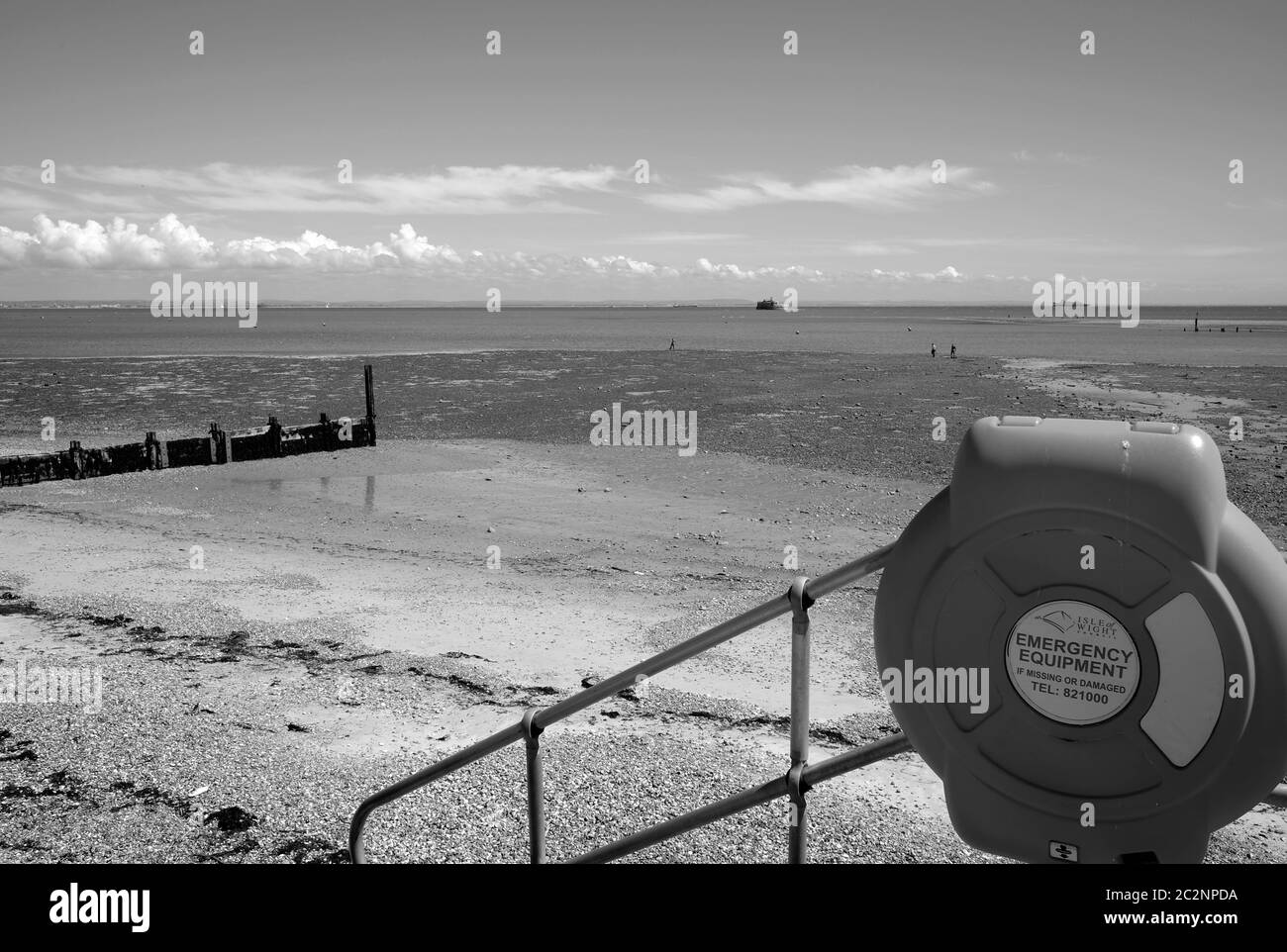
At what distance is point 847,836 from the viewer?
18.5 feet

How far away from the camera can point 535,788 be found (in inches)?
153

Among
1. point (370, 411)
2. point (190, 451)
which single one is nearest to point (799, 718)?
point (190, 451)

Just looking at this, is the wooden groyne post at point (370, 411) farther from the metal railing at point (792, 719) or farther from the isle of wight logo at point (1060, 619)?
the isle of wight logo at point (1060, 619)

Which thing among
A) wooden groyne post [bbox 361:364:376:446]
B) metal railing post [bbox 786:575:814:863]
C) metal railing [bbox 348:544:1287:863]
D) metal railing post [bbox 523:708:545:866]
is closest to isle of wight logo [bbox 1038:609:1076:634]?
metal railing [bbox 348:544:1287:863]

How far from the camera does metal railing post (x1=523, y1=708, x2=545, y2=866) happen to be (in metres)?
3.69

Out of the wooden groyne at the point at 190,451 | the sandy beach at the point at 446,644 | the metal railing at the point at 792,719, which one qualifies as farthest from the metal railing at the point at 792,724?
the wooden groyne at the point at 190,451

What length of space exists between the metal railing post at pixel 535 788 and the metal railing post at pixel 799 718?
3.53 feet

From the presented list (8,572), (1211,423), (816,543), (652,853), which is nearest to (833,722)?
(652,853)

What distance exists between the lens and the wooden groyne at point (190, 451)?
757 inches

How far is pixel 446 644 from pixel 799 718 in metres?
6.90

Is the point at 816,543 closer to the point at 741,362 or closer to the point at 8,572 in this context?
the point at 8,572

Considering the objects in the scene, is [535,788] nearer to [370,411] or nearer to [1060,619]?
[1060,619]

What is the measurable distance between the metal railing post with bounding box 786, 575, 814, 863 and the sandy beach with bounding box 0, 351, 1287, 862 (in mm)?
2625

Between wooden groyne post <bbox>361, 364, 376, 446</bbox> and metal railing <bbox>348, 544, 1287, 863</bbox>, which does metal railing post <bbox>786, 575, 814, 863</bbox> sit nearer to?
metal railing <bbox>348, 544, 1287, 863</bbox>
